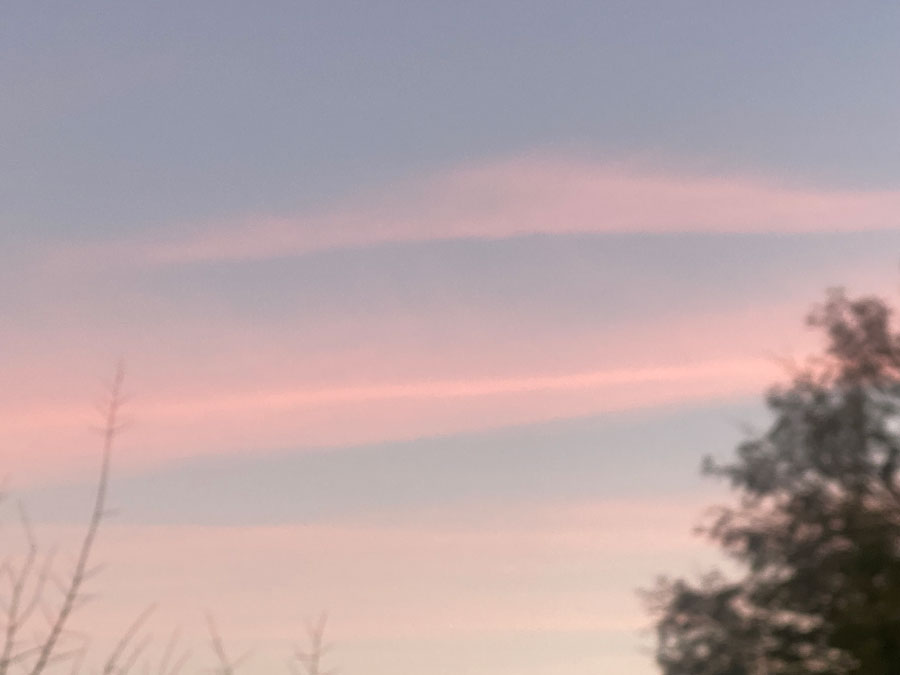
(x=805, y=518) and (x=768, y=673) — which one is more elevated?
(x=805, y=518)

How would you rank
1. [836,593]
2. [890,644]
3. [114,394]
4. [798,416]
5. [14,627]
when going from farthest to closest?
[798,416] → [836,593] → [890,644] → [114,394] → [14,627]

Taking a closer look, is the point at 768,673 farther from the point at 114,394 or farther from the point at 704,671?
the point at 114,394

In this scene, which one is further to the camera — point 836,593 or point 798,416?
point 798,416

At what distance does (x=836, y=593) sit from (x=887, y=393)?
6015 millimetres

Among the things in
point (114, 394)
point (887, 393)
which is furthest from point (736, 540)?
point (114, 394)

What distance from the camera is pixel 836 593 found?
42812 millimetres

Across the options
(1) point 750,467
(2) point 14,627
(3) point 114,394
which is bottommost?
(2) point 14,627

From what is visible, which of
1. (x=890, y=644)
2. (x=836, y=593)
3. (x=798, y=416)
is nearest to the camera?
(x=890, y=644)

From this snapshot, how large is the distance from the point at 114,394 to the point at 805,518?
39.0 m

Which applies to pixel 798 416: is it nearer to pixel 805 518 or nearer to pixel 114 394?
pixel 805 518

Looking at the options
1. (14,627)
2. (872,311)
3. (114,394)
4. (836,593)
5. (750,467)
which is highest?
(872,311)

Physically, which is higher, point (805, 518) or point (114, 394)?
point (805, 518)

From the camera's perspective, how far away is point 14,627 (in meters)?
6.11

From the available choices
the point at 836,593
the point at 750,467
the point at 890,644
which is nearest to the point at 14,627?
the point at 890,644
